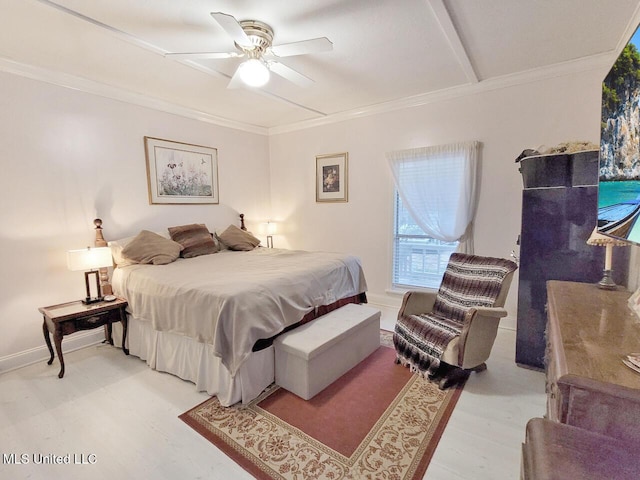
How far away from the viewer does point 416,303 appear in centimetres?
272

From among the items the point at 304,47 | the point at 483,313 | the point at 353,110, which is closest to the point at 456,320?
the point at 483,313

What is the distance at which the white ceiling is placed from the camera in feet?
6.48

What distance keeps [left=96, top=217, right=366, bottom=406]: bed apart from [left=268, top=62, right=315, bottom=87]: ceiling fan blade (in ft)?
5.35

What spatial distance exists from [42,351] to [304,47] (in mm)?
3465

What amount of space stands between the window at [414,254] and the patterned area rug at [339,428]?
166 cm

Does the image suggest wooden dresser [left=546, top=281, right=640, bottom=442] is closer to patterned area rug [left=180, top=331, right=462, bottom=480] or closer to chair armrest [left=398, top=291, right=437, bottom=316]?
patterned area rug [left=180, top=331, right=462, bottom=480]

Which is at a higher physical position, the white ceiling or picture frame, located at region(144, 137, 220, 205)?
the white ceiling

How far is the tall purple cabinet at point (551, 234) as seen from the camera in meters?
2.18

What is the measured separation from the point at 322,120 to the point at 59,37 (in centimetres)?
293

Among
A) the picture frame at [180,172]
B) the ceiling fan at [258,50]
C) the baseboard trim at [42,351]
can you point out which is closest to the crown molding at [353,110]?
the picture frame at [180,172]

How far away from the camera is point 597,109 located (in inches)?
107

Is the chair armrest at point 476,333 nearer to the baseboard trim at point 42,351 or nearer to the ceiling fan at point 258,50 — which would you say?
the ceiling fan at point 258,50

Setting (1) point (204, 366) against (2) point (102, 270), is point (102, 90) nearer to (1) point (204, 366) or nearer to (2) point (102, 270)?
(2) point (102, 270)

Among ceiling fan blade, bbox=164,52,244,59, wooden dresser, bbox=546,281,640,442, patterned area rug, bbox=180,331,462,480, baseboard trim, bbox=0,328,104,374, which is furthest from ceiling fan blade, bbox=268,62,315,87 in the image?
baseboard trim, bbox=0,328,104,374
